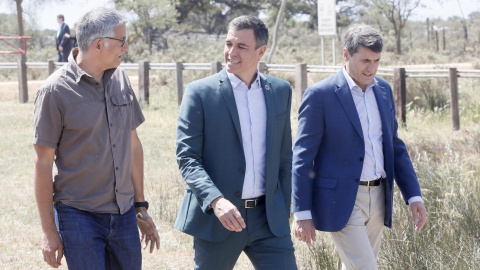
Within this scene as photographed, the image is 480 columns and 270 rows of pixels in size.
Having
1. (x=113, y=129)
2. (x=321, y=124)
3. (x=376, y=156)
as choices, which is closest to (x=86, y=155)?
(x=113, y=129)

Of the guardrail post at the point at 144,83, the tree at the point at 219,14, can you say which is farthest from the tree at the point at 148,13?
the guardrail post at the point at 144,83

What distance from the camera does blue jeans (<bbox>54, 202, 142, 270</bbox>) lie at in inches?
136

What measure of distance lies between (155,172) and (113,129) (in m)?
6.06

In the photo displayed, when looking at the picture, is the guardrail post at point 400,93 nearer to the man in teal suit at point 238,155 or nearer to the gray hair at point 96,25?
the man in teal suit at point 238,155

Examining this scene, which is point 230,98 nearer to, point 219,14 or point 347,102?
point 347,102

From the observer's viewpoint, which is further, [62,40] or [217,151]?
[62,40]

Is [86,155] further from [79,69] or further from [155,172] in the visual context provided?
[155,172]

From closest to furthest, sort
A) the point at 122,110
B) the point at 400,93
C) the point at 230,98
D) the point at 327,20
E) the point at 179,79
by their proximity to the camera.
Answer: the point at 122,110 → the point at 230,98 → the point at 400,93 → the point at 179,79 → the point at 327,20

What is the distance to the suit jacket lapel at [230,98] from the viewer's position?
147 inches

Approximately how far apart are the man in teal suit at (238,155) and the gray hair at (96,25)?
0.53 meters

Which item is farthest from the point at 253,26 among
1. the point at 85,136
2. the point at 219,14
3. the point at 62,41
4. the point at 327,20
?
the point at 219,14

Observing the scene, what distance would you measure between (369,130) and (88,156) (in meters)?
1.58

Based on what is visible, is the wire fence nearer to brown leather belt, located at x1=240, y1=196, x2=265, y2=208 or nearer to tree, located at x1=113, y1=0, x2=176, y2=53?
brown leather belt, located at x1=240, y1=196, x2=265, y2=208

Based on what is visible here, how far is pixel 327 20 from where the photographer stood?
19.9 m
